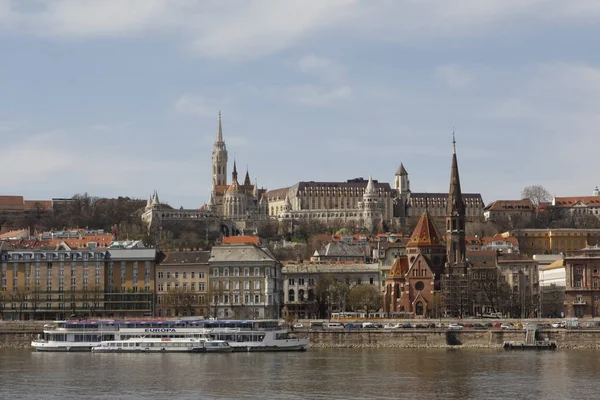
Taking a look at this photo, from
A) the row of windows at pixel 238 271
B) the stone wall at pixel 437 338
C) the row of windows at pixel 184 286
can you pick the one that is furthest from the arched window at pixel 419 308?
the stone wall at pixel 437 338

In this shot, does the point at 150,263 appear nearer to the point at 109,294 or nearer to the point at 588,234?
the point at 109,294

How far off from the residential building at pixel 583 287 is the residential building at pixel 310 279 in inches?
959

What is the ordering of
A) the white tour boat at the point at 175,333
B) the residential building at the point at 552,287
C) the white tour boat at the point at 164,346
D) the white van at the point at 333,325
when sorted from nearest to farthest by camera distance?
the white tour boat at the point at 164,346
the white tour boat at the point at 175,333
the white van at the point at 333,325
the residential building at the point at 552,287

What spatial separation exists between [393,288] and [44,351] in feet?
137

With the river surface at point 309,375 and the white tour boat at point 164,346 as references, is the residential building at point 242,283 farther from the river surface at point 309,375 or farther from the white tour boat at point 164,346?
the river surface at point 309,375

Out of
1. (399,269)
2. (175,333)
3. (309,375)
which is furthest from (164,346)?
(399,269)

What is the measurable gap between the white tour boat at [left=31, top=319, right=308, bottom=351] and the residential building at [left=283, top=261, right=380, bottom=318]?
37.0m

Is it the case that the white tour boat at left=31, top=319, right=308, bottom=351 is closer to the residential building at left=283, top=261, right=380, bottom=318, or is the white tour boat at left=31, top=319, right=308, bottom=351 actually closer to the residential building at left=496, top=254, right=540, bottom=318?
the residential building at left=496, top=254, right=540, bottom=318

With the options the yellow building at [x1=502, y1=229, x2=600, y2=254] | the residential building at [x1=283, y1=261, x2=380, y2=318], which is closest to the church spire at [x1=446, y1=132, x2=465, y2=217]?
the residential building at [x1=283, y1=261, x2=380, y2=318]

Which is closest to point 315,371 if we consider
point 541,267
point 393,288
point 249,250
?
point 249,250

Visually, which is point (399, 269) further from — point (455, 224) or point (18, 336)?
point (18, 336)

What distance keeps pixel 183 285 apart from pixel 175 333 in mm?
26605

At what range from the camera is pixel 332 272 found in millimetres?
133750

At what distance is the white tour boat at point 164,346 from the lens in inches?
3487
